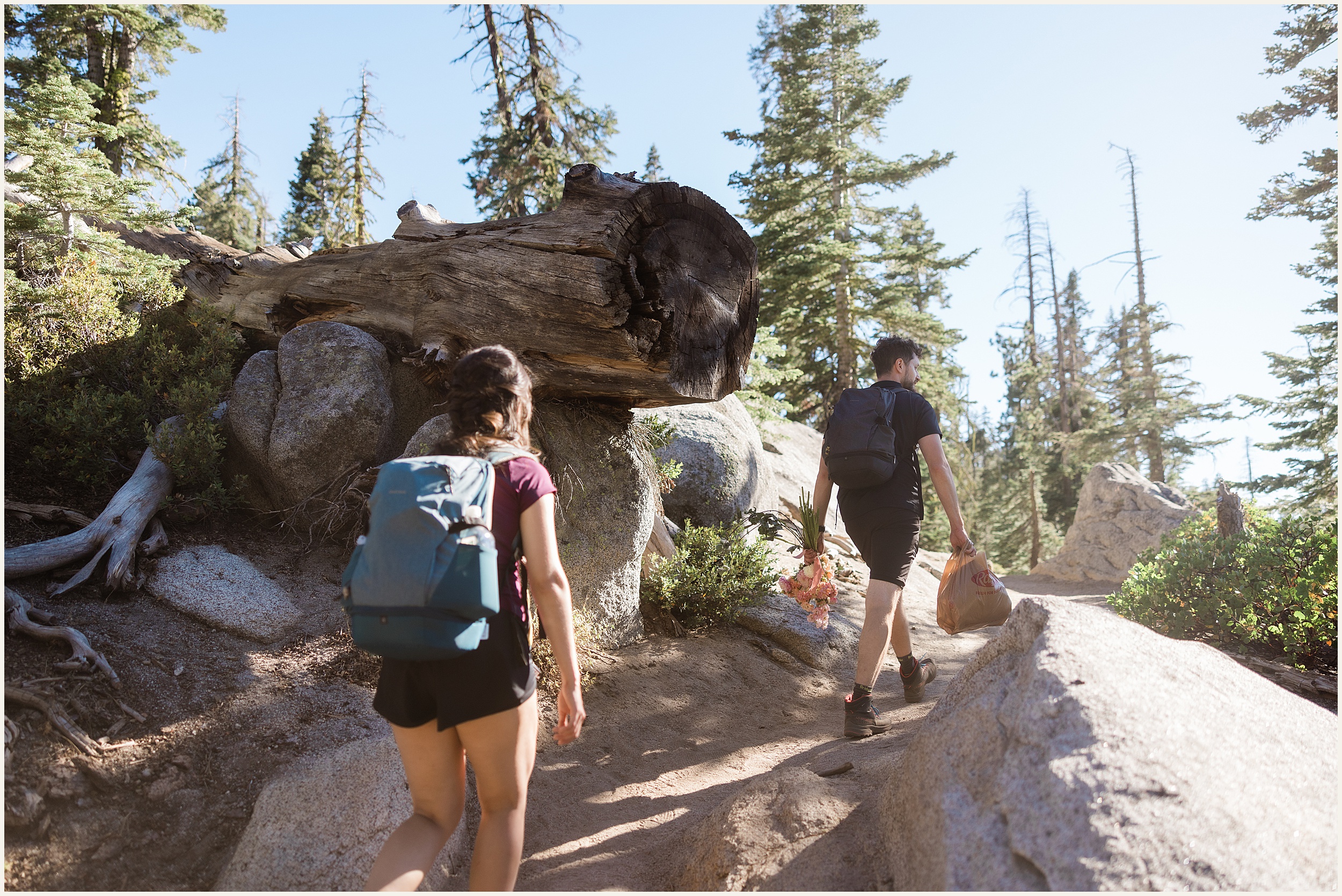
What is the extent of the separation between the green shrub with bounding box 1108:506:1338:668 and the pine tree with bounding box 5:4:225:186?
13738mm

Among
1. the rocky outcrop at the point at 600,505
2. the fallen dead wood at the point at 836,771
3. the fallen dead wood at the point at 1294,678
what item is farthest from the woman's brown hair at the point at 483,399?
the fallen dead wood at the point at 1294,678

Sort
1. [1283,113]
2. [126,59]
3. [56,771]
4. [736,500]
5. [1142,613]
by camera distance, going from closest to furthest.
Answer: [56,771]
[1142,613]
[736,500]
[126,59]
[1283,113]

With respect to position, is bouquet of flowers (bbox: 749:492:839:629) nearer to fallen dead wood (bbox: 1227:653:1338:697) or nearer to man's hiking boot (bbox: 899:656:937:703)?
man's hiking boot (bbox: 899:656:937:703)

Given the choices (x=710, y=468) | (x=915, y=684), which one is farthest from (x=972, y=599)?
(x=710, y=468)

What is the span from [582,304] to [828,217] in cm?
1186

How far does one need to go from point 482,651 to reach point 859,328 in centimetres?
1522

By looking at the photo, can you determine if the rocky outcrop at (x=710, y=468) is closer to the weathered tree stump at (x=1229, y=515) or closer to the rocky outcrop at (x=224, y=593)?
the rocky outcrop at (x=224, y=593)

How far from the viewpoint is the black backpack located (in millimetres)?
4434

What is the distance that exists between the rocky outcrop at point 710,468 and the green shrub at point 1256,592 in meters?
3.99

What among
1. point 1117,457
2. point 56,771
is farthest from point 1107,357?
point 56,771

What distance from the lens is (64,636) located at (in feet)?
12.2

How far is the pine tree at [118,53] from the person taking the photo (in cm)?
1105

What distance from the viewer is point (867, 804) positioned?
320cm

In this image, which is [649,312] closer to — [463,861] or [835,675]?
[463,861]
